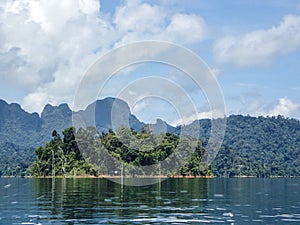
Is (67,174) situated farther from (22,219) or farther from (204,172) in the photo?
(22,219)

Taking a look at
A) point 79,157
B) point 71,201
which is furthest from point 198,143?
point 71,201

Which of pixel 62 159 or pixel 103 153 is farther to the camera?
pixel 62 159

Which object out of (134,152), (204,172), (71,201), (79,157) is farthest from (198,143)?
(71,201)

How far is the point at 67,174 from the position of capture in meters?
125

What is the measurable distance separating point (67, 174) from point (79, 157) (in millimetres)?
5019

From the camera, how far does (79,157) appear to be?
417 feet

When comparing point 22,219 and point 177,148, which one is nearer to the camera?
point 22,219

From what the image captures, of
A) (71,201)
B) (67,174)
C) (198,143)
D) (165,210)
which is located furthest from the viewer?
(198,143)

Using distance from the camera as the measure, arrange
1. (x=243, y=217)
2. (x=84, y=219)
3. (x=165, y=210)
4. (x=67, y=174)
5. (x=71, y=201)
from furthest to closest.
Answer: (x=67, y=174), (x=71, y=201), (x=165, y=210), (x=243, y=217), (x=84, y=219)

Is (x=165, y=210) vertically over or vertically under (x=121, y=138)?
under

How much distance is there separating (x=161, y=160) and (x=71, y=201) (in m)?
87.3

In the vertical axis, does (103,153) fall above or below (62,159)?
above

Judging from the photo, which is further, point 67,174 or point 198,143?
point 198,143

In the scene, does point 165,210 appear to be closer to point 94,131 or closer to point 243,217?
point 243,217
